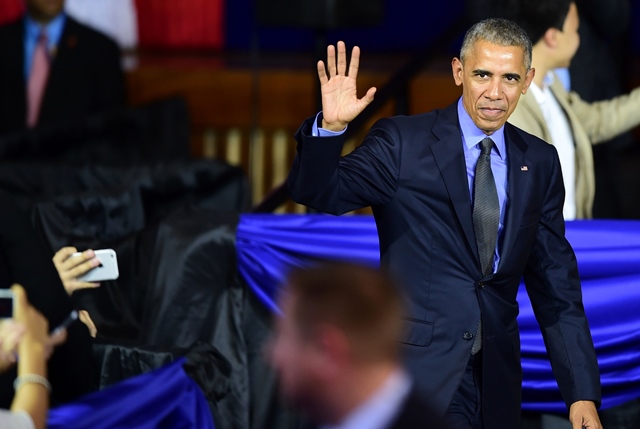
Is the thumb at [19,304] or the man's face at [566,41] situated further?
the man's face at [566,41]

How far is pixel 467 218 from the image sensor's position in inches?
117

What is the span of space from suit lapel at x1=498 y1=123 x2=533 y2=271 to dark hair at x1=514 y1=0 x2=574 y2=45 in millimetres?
960

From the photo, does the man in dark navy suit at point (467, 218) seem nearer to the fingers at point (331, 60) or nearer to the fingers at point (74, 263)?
the fingers at point (331, 60)

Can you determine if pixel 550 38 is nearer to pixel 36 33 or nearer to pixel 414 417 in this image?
pixel 414 417

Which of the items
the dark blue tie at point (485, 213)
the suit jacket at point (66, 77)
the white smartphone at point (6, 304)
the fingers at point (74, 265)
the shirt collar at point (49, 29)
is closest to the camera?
the white smartphone at point (6, 304)

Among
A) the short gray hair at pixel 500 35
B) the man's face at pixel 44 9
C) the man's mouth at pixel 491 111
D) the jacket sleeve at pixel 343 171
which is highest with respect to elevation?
the short gray hair at pixel 500 35

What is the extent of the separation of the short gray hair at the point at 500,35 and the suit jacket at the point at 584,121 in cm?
82

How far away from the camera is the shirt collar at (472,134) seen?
3047mm

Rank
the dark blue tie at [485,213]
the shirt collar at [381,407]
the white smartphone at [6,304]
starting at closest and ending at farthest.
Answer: the shirt collar at [381,407] → the white smartphone at [6,304] → the dark blue tie at [485,213]

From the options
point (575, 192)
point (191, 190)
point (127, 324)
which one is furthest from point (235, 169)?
point (575, 192)

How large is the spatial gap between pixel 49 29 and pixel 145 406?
3.79 metres

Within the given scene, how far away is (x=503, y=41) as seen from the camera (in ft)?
9.79

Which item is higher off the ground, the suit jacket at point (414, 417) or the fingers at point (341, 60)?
the fingers at point (341, 60)

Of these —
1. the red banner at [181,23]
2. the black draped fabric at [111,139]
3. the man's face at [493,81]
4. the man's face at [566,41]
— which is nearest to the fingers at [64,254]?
the man's face at [493,81]
